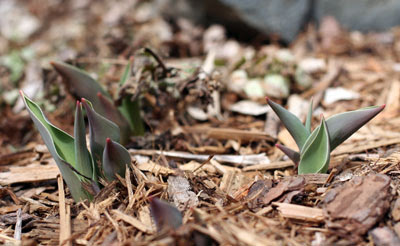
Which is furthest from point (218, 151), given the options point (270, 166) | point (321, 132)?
point (321, 132)

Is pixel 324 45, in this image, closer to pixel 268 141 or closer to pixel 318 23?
pixel 318 23

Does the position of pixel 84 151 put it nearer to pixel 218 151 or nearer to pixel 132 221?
pixel 132 221

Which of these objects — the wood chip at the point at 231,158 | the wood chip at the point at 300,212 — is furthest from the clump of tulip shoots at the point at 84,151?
the wood chip at the point at 300,212

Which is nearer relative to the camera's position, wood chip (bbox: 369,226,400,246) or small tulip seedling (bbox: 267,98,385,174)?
wood chip (bbox: 369,226,400,246)

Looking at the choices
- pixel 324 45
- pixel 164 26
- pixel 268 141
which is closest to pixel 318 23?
pixel 324 45

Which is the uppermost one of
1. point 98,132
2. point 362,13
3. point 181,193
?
point 362,13

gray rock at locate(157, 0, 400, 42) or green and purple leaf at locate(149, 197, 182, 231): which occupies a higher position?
gray rock at locate(157, 0, 400, 42)

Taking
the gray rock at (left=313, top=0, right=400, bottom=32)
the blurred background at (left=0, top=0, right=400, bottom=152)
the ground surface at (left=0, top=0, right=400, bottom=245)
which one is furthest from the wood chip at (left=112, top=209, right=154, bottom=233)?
the gray rock at (left=313, top=0, right=400, bottom=32)

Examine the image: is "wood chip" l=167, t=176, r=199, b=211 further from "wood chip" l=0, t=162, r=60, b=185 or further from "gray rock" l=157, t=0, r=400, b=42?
"gray rock" l=157, t=0, r=400, b=42
